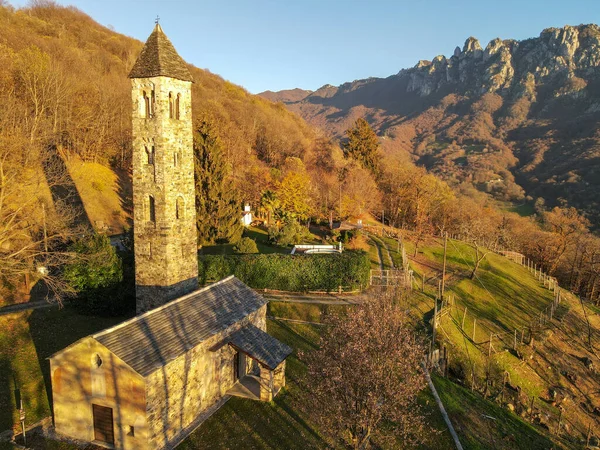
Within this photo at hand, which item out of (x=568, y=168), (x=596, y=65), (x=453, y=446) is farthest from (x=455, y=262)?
(x=596, y=65)

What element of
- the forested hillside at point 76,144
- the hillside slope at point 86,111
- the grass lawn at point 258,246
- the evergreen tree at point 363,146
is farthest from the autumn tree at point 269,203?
the evergreen tree at point 363,146

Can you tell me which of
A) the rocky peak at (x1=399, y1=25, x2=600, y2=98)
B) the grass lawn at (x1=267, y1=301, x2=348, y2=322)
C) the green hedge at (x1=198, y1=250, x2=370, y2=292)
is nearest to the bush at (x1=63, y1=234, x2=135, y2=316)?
the green hedge at (x1=198, y1=250, x2=370, y2=292)

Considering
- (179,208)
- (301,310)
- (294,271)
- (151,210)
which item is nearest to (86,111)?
(151,210)

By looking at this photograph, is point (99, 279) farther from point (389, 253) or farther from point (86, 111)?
point (86, 111)

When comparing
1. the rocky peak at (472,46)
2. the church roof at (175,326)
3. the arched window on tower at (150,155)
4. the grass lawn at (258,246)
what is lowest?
the grass lawn at (258,246)

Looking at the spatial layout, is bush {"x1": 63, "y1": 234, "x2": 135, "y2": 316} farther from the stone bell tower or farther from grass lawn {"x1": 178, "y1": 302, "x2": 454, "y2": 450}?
grass lawn {"x1": 178, "y1": 302, "x2": 454, "y2": 450}

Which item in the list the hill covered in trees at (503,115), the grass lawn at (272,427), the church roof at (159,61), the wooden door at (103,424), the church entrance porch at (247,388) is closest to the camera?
the wooden door at (103,424)

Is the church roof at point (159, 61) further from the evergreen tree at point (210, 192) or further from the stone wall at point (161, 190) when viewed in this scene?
the evergreen tree at point (210, 192)
